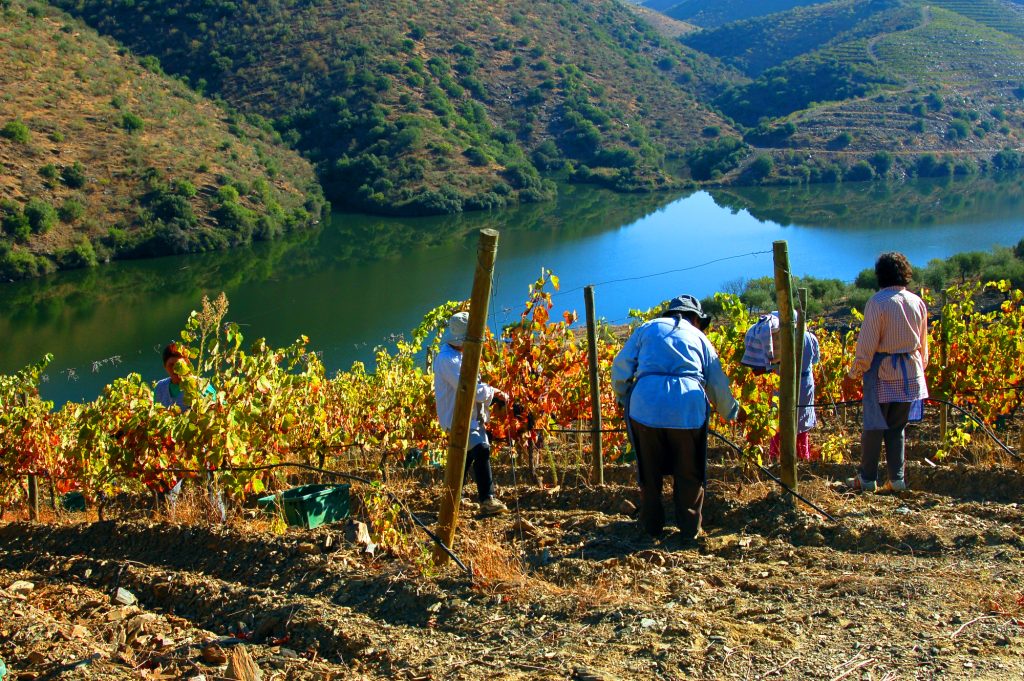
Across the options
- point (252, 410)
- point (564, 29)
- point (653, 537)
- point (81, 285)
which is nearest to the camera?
point (653, 537)

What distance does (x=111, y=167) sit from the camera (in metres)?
46.6

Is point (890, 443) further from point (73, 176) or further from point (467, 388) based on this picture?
point (73, 176)

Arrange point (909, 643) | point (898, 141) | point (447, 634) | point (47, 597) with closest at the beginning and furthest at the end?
point (909, 643) < point (447, 634) < point (47, 597) < point (898, 141)

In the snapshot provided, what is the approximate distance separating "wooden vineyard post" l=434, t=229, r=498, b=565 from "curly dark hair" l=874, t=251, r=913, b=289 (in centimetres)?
227

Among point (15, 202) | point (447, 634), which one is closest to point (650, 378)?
point (447, 634)

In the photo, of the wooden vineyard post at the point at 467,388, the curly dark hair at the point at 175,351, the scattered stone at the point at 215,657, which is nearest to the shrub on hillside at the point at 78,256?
the curly dark hair at the point at 175,351

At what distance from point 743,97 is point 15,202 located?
6822 cm

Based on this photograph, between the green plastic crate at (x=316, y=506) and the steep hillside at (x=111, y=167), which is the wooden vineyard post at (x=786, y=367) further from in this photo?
the steep hillside at (x=111, y=167)

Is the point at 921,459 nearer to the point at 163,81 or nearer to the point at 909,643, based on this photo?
the point at 909,643

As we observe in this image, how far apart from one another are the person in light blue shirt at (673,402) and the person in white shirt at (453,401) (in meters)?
0.89

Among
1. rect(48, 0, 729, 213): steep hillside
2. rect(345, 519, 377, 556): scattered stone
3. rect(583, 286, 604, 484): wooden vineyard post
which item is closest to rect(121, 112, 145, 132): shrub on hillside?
rect(48, 0, 729, 213): steep hillside

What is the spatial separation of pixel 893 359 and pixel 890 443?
478 millimetres

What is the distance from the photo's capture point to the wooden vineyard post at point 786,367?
4.85 meters

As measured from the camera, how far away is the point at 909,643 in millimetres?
3496
